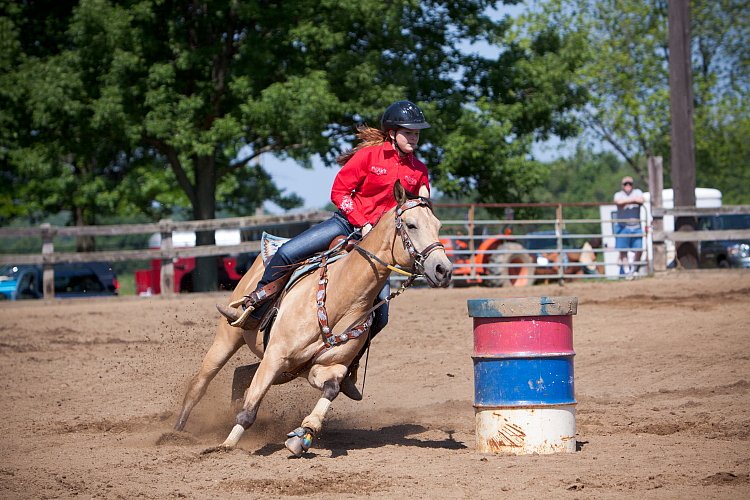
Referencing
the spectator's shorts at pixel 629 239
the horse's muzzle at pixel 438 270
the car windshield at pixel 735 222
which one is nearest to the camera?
the horse's muzzle at pixel 438 270

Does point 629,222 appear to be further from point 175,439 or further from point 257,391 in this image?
point 257,391

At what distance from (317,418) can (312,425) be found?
79 mm

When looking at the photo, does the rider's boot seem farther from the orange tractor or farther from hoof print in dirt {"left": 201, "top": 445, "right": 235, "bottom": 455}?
the orange tractor

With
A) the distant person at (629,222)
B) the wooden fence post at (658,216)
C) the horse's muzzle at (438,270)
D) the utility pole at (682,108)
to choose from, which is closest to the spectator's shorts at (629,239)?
the distant person at (629,222)

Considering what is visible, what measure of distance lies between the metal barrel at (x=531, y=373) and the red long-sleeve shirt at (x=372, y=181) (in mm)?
1146

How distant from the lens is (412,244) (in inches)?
261

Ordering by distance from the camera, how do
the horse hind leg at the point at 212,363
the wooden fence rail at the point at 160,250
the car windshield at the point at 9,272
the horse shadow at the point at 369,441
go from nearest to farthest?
the horse shadow at the point at 369,441 → the horse hind leg at the point at 212,363 → the wooden fence rail at the point at 160,250 → the car windshield at the point at 9,272

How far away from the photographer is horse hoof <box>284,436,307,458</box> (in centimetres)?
667

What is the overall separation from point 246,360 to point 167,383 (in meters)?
0.95

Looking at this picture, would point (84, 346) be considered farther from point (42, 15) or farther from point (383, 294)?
point (42, 15)

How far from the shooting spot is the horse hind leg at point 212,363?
316 inches

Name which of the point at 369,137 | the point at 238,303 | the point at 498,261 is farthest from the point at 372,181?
the point at 498,261

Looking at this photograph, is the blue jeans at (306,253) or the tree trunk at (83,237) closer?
the blue jeans at (306,253)

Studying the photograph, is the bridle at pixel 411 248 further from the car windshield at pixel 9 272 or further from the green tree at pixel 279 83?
the car windshield at pixel 9 272
